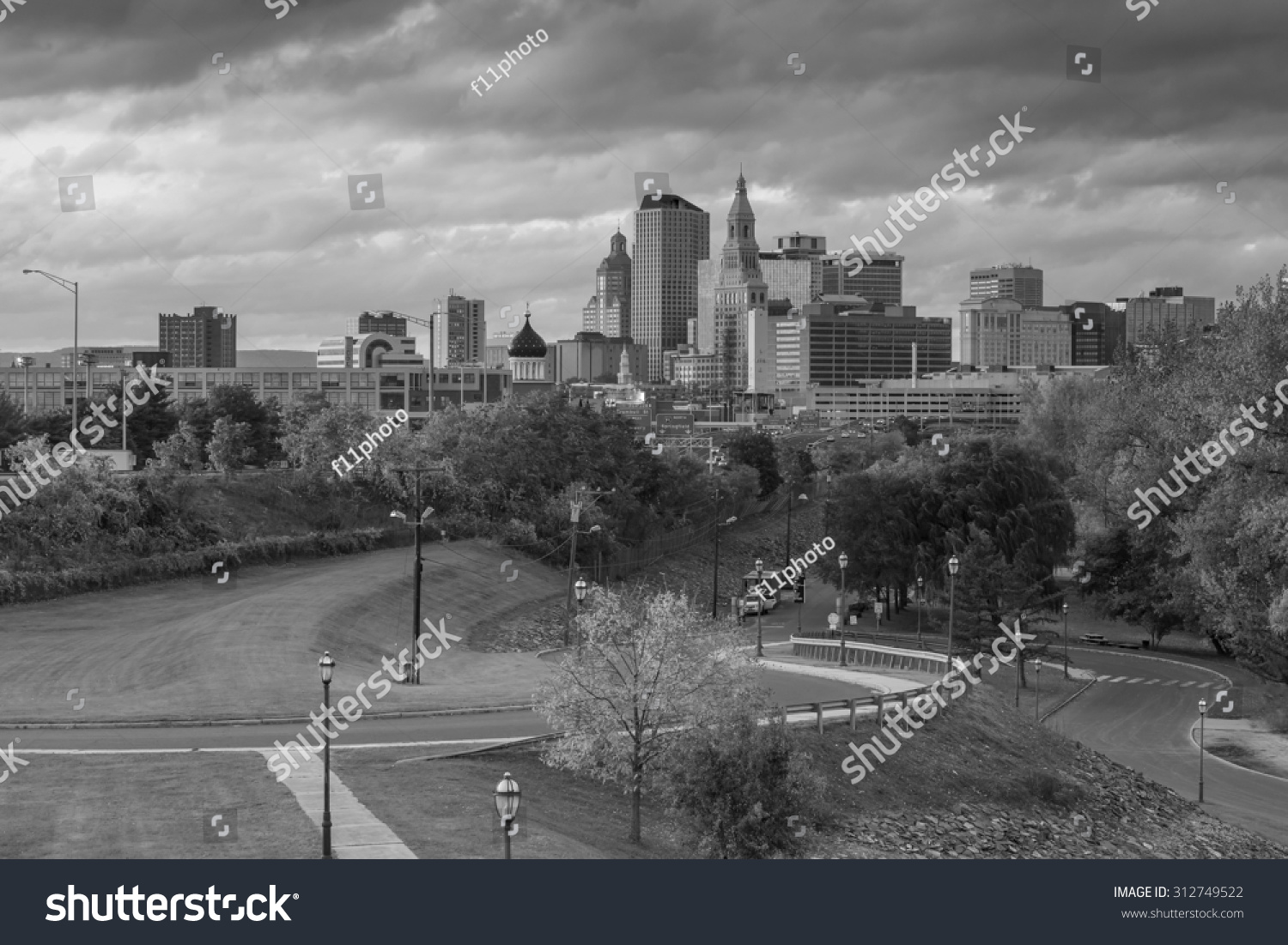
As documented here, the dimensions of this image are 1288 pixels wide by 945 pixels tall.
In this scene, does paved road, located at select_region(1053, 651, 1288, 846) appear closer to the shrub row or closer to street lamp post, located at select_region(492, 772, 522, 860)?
street lamp post, located at select_region(492, 772, 522, 860)

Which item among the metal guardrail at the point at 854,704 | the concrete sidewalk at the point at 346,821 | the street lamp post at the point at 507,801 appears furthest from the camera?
the metal guardrail at the point at 854,704

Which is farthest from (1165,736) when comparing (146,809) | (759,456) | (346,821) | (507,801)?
(759,456)

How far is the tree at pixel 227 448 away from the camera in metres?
75.7

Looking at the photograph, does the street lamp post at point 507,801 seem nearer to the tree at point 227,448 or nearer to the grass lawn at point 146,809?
the grass lawn at point 146,809

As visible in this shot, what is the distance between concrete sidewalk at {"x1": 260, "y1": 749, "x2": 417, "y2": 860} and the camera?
23359 millimetres

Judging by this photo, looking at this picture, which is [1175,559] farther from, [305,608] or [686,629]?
[686,629]

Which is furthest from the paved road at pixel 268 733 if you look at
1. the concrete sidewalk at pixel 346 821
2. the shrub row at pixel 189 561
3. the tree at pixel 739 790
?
the shrub row at pixel 189 561

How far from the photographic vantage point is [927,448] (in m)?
85.6

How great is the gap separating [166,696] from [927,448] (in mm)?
56314

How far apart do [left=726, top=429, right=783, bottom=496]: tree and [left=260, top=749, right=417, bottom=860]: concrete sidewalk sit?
99.3m

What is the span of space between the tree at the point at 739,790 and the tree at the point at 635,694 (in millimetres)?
986

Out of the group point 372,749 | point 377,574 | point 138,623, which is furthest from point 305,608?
point 372,749

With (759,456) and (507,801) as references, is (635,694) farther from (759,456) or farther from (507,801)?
(759,456)

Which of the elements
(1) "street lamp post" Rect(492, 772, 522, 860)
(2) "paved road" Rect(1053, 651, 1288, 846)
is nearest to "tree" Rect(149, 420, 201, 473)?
(2) "paved road" Rect(1053, 651, 1288, 846)
